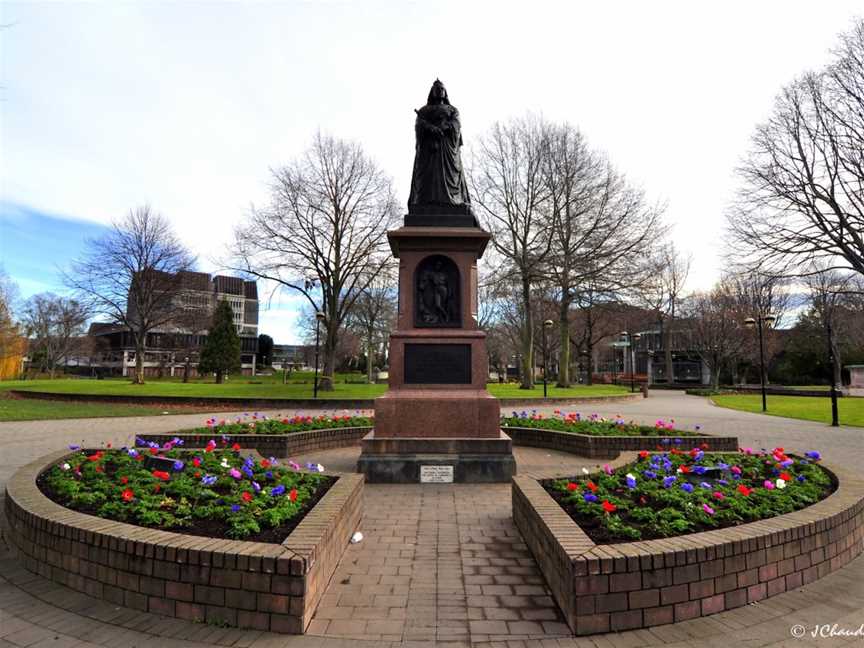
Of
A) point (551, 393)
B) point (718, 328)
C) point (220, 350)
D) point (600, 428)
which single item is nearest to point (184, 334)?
point (220, 350)

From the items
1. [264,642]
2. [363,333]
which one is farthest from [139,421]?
[363,333]

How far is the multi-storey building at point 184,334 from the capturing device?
41.9m

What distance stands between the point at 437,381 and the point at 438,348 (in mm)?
534

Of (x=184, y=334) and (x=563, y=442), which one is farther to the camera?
(x=184, y=334)

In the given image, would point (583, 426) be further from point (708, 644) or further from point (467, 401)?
point (708, 644)

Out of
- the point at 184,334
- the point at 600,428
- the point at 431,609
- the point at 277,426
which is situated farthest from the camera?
the point at 184,334

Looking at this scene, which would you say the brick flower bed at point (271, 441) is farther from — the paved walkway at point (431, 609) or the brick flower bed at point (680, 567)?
the brick flower bed at point (680, 567)

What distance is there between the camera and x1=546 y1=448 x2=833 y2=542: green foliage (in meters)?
3.91

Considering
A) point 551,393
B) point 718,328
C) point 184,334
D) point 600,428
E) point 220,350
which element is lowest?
point 551,393

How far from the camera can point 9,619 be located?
3291 mm

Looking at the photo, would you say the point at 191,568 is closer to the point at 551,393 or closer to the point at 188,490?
the point at 188,490

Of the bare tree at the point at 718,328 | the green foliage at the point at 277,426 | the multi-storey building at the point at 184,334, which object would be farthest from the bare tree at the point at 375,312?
the bare tree at the point at 718,328

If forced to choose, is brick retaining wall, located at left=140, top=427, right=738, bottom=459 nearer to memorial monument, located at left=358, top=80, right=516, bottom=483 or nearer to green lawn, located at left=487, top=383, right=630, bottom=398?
memorial monument, located at left=358, top=80, right=516, bottom=483

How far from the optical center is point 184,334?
5453 centimetres
